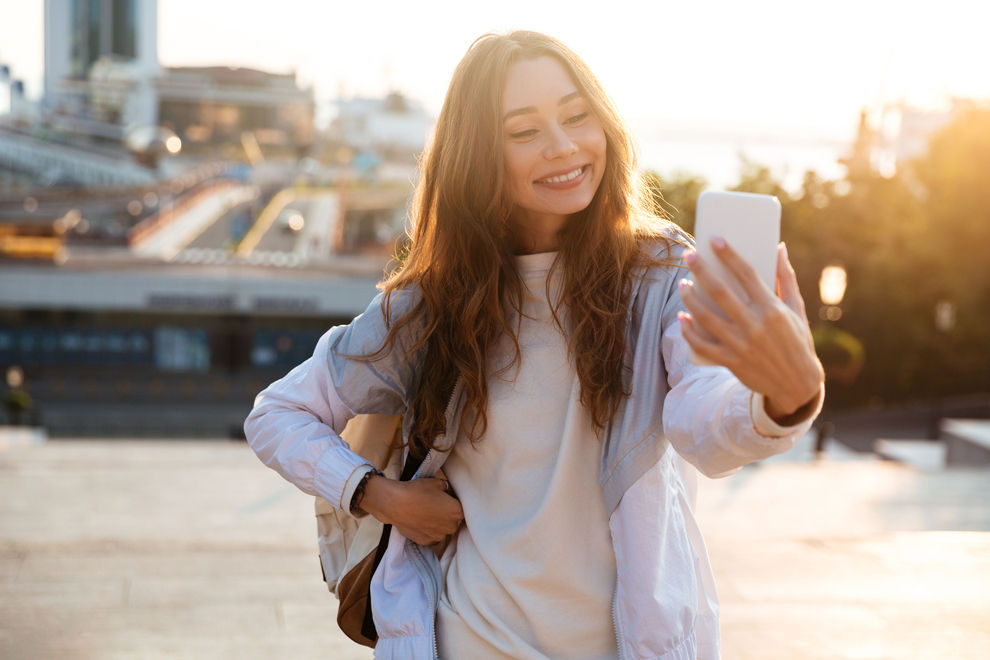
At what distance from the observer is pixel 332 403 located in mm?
1921

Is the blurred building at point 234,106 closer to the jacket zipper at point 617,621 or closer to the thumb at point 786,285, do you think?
the jacket zipper at point 617,621

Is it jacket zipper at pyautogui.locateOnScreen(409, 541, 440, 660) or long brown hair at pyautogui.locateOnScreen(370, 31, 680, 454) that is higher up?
long brown hair at pyautogui.locateOnScreen(370, 31, 680, 454)

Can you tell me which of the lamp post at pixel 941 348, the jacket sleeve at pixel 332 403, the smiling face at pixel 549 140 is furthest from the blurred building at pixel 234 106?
the smiling face at pixel 549 140

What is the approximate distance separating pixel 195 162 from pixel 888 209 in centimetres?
5640

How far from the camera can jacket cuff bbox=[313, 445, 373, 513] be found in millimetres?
1860

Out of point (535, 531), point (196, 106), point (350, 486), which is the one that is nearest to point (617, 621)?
point (535, 531)

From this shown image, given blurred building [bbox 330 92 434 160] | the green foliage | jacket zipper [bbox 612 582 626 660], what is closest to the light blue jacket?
jacket zipper [bbox 612 582 626 660]

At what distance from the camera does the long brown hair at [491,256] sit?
172 centimetres

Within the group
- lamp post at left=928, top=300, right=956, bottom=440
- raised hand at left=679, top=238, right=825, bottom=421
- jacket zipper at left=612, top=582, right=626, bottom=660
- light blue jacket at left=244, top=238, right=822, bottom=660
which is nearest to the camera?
raised hand at left=679, top=238, right=825, bottom=421

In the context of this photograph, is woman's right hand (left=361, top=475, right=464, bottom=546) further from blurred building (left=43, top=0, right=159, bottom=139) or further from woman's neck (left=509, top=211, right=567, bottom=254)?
blurred building (left=43, top=0, right=159, bottom=139)

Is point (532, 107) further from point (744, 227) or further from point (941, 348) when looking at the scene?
point (941, 348)

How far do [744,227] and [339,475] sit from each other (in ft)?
2.93

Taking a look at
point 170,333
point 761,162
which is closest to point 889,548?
point 761,162

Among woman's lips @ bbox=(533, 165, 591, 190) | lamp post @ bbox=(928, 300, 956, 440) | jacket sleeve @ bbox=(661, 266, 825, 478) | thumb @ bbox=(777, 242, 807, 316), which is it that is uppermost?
woman's lips @ bbox=(533, 165, 591, 190)
